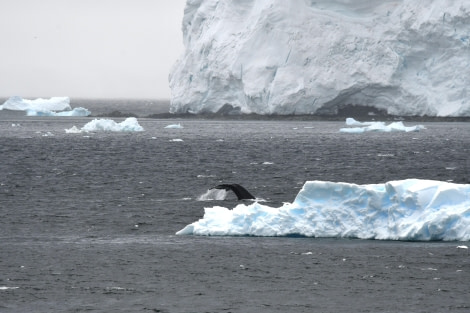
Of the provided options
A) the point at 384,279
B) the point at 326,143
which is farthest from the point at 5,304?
the point at 326,143

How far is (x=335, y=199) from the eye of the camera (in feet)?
61.6

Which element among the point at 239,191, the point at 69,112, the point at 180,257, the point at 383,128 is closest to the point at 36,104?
the point at 69,112

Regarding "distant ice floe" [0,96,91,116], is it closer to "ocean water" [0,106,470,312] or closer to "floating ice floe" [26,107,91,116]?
"floating ice floe" [26,107,91,116]

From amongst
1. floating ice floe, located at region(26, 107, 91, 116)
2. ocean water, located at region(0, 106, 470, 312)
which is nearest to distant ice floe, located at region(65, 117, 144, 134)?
floating ice floe, located at region(26, 107, 91, 116)

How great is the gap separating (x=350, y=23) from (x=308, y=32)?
11.4 feet

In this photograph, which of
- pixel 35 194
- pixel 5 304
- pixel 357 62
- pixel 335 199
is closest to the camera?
pixel 5 304

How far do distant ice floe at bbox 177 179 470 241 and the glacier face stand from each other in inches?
1914

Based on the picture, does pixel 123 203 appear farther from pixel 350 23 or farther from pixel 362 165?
pixel 350 23

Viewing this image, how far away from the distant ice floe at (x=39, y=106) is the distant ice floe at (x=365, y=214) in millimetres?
84866

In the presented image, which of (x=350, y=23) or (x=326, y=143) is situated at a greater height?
(x=350, y=23)

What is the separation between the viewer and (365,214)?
61.6ft

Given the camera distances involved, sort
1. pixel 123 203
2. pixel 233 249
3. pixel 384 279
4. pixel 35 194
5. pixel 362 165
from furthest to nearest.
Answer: pixel 362 165
pixel 35 194
pixel 123 203
pixel 233 249
pixel 384 279

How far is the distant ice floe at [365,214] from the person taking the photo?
1827cm

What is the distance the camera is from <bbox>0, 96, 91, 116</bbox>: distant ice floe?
103 m
